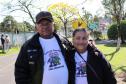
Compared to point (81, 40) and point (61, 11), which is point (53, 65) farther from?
point (61, 11)

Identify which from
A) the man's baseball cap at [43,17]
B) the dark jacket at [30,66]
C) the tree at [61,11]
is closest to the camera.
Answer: the dark jacket at [30,66]

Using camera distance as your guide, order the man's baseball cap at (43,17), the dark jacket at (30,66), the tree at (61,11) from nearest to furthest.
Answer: the dark jacket at (30,66) < the man's baseball cap at (43,17) < the tree at (61,11)

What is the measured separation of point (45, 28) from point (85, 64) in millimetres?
664

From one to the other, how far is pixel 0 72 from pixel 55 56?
11902 mm

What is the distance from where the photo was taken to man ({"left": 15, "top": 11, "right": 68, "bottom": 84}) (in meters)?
4.55

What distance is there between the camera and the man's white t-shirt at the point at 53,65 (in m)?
4.58

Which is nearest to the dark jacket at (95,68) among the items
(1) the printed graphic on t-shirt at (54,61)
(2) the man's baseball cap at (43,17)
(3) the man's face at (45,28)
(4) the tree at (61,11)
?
(1) the printed graphic on t-shirt at (54,61)

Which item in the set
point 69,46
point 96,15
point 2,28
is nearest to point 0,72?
point 69,46

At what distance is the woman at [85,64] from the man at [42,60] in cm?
11

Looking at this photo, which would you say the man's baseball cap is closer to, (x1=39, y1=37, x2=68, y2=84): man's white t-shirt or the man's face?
the man's face

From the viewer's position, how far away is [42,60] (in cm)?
457

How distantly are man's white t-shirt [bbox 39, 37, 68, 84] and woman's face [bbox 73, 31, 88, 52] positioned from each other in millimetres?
233

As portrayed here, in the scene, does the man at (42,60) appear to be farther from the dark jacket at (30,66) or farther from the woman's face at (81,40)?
the woman's face at (81,40)

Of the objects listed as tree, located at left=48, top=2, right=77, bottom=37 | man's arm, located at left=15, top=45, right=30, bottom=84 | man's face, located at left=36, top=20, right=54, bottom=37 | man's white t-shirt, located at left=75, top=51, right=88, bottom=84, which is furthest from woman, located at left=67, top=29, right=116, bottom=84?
tree, located at left=48, top=2, right=77, bottom=37
